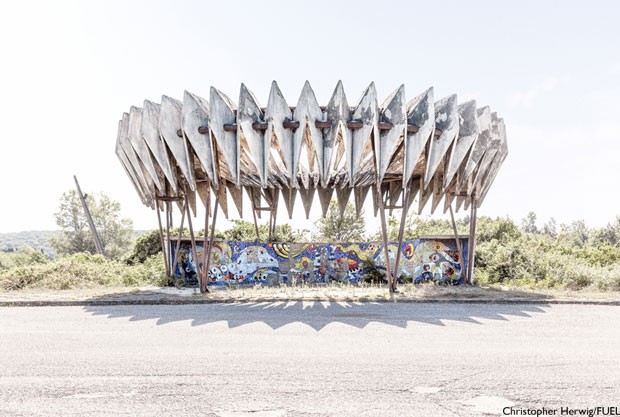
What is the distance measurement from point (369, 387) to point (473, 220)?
1616 centimetres

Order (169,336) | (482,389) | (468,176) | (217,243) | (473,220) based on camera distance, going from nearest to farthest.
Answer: (482,389) < (169,336) < (468,176) < (473,220) < (217,243)

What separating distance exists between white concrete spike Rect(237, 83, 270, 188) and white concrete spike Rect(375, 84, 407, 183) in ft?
13.3

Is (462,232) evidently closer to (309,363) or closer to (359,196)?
(359,196)

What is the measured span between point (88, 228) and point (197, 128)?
5915 centimetres

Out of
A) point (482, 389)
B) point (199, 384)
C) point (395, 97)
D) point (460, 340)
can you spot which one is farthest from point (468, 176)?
point (199, 384)

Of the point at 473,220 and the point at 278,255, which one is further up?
the point at 473,220

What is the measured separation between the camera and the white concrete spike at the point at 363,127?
50.5 feet

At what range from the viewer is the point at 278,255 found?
960 inches

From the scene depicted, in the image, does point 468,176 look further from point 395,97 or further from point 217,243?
point 217,243

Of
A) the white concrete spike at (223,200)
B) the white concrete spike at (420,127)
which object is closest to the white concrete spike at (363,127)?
the white concrete spike at (420,127)

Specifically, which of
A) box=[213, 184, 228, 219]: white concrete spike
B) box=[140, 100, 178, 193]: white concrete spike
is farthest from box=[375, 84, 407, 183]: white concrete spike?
box=[213, 184, 228, 219]: white concrete spike

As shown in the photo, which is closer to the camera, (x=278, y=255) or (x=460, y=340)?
(x=460, y=340)

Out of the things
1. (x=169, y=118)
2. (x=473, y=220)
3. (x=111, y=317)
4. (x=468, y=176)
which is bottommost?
(x=111, y=317)

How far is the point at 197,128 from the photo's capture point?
52.9 feet
